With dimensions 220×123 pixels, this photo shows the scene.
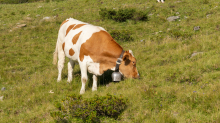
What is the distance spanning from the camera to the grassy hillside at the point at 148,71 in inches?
178

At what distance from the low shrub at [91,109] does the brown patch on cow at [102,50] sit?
72.7 inches

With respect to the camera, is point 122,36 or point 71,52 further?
point 122,36

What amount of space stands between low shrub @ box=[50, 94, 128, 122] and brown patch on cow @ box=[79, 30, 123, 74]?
72.7 inches

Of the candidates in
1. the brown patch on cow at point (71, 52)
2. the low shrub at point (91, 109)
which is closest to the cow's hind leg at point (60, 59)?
the brown patch on cow at point (71, 52)

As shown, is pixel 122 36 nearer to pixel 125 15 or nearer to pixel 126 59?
pixel 125 15

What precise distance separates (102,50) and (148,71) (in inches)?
76.5

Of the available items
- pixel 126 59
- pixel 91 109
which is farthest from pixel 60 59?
pixel 91 109

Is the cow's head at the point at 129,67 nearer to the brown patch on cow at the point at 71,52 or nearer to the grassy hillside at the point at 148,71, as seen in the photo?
the grassy hillside at the point at 148,71

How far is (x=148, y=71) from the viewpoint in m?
7.18

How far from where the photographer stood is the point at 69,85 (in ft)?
24.3

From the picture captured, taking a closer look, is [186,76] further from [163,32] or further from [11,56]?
[11,56]

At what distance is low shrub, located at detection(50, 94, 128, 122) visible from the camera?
445 cm

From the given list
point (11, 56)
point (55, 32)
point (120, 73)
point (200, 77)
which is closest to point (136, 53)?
point (120, 73)

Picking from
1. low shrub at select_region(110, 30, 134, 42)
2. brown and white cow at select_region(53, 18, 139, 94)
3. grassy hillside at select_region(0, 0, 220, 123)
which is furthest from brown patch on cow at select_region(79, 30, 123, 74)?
low shrub at select_region(110, 30, 134, 42)
